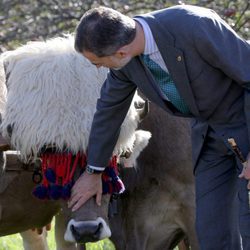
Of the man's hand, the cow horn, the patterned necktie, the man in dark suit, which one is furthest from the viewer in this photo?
the cow horn

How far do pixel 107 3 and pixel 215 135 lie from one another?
474cm

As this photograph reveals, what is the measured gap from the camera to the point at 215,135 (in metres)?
6.02

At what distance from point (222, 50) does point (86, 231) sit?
1672 mm

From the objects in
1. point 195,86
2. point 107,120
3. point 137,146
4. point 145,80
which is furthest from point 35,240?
point 195,86

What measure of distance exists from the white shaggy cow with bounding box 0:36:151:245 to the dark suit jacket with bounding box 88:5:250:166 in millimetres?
826

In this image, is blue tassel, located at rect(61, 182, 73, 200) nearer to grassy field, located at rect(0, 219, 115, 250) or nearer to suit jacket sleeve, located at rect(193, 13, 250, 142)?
suit jacket sleeve, located at rect(193, 13, 250, 142)

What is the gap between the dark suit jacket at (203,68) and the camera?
5609 millimetres

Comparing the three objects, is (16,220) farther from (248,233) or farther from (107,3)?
(107,3)

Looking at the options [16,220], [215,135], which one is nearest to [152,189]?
[16,220]

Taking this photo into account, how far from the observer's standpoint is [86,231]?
6598 millimetres

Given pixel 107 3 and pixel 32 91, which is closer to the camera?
pixel 32 91

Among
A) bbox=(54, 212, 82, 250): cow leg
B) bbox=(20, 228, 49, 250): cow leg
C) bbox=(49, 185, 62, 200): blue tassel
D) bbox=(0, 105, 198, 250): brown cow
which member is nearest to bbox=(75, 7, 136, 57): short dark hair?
bbox=(49, 185, 62, 200): blue tassel

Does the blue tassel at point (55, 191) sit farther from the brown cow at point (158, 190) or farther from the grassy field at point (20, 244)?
the grassy field at point (20, 244)

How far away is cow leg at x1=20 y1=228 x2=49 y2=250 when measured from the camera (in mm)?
9281
